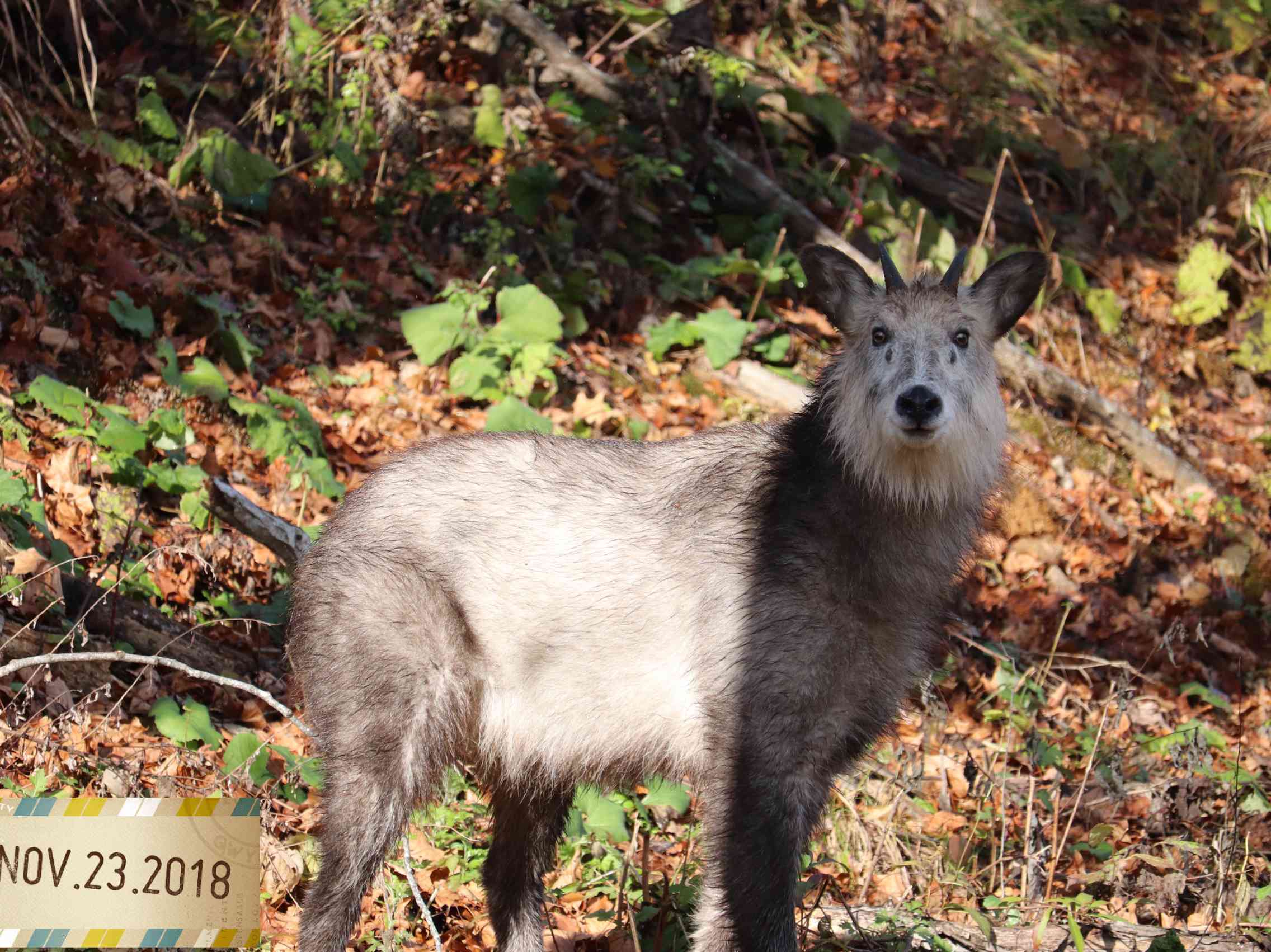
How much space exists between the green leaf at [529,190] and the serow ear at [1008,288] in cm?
512

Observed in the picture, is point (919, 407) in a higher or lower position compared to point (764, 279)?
higher

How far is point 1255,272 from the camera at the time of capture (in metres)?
11.4

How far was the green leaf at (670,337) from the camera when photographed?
8.63 metres

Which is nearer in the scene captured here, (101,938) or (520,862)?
(101,938)

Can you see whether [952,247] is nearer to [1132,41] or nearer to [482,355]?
[482,355]

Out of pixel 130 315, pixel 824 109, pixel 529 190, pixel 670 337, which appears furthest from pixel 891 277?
pixel 824 109

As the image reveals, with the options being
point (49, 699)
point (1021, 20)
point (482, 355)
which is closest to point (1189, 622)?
point (482, 355)

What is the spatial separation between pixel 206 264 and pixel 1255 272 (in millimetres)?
9496

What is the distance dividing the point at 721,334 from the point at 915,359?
4.74 m

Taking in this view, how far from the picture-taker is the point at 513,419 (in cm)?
676

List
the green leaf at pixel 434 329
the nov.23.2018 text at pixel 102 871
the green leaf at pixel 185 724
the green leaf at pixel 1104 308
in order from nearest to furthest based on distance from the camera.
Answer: the nov.23.2018 text at pixel 102 871 < the green leaf at pixel 185 724 < the green leaf at pixel 434 329 < the green leaf at pixel 1104 308

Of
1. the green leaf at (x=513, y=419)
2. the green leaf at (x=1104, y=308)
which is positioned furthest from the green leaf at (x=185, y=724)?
the green leaf at (x=1104, y=308)

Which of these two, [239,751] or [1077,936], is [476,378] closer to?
[239,751]

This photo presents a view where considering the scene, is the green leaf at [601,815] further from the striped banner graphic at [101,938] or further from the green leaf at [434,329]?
the green leaf at [434,329]
